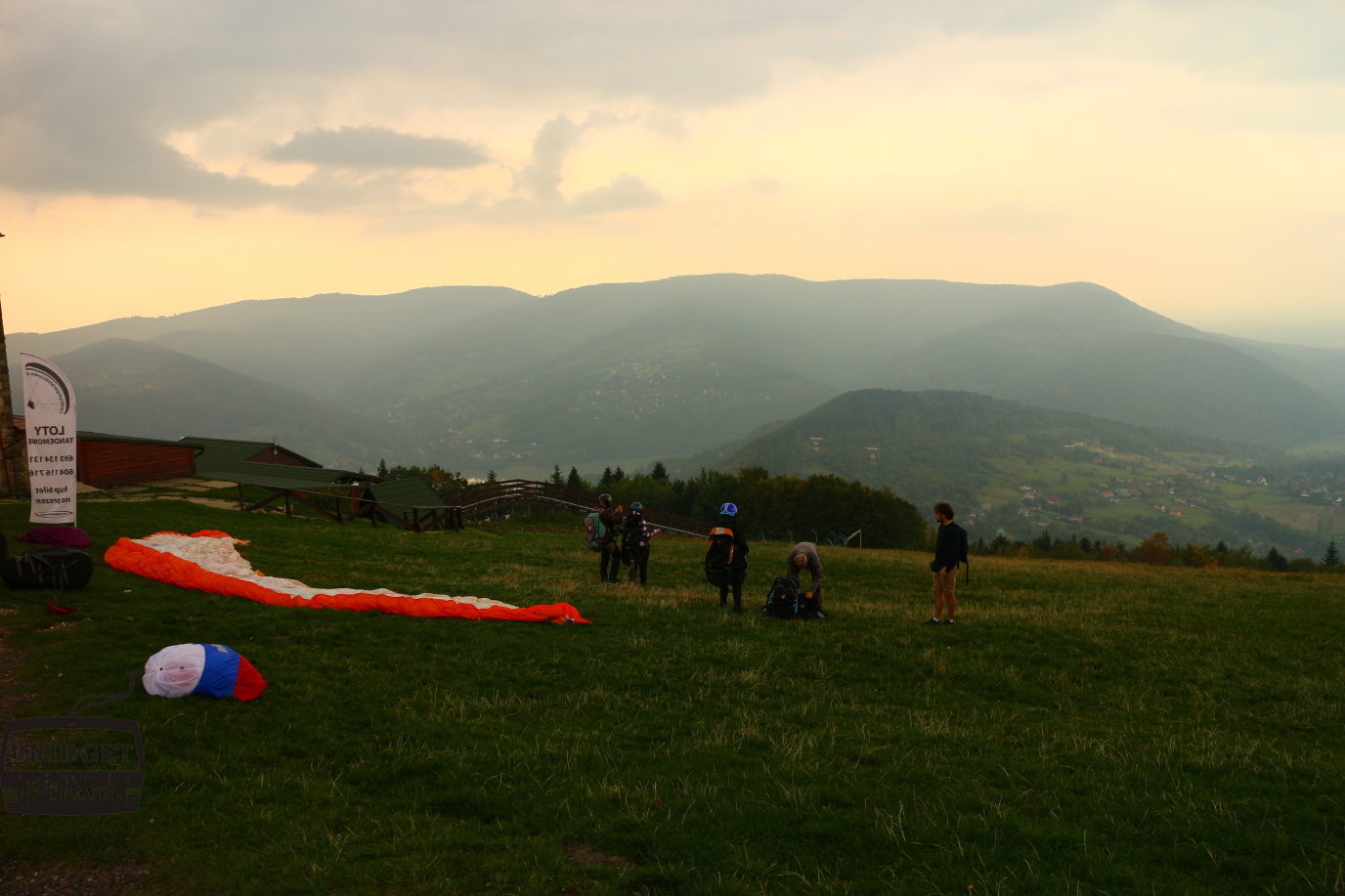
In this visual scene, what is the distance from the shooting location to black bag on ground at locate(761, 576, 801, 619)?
57.2 feet

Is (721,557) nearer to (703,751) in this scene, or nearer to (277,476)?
(703,751)

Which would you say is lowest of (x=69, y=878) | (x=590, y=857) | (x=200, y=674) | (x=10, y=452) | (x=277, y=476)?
(x=590, y=857)

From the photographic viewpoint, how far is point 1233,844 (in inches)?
289

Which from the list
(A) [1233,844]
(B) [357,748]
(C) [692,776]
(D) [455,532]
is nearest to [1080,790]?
(A) [1233,844]

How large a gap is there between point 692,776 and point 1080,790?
4.49 m

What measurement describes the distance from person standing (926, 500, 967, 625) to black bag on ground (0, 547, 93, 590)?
708 inches

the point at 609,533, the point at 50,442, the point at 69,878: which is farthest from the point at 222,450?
the point at 69,878

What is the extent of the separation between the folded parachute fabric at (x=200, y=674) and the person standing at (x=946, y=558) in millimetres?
13071

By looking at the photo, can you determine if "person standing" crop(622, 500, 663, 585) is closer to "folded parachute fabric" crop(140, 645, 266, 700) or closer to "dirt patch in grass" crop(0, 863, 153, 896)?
"folded parachute fabric" crop(140, 645, 266, 700)

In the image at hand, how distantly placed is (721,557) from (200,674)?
34.3ft

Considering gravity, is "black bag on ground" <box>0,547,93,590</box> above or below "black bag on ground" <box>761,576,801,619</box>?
above

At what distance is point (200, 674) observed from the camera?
404 inches

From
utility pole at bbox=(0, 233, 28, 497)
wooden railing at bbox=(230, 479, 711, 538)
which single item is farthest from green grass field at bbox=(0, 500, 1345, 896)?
wooden railing at bbox=(230, 479, 711, 538)

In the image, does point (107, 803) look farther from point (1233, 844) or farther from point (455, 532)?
point (455, 532)
